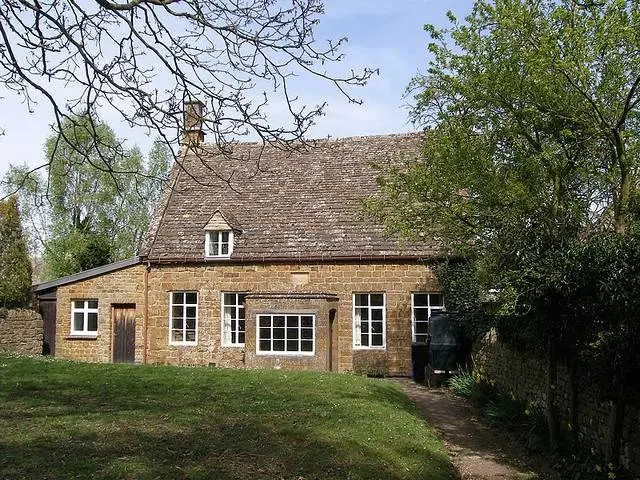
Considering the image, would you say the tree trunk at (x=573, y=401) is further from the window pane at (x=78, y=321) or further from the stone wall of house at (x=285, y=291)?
the window pane at (x=78, y=321)

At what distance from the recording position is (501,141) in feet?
39.6

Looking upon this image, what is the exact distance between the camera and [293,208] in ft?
76.6

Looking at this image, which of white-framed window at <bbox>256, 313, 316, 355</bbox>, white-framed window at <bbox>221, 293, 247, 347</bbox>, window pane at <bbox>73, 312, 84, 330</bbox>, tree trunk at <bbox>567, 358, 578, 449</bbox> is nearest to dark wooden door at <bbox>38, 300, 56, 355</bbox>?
window pane at <bbox>73, 312, 84, 330</bbox>

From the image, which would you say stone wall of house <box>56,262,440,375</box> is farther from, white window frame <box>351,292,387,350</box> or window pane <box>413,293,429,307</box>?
window pane <box>413,293,429,307</box>

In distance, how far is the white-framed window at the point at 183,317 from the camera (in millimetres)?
22750

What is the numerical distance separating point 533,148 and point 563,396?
4207 mm

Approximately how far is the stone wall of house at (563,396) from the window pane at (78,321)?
14.6 m

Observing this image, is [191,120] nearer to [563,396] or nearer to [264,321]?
[563,396]

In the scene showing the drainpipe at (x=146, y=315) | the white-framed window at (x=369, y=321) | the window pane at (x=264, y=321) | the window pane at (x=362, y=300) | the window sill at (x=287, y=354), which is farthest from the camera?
the drainpipe at (x=146, y=315)

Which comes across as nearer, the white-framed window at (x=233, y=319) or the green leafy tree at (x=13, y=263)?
the white-framed window at (x=233, y=319)

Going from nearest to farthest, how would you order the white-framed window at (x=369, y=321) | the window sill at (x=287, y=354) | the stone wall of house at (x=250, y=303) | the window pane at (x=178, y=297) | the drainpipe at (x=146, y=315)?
the window sill at (x=287, y=354), the stone wall of house at (x=250, y=303), the white-framed window at (x=369, y=321), the drainpipe at (x=146, y=315), the window pane at (x=178, y=297)

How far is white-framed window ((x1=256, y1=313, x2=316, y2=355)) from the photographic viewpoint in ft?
67.4

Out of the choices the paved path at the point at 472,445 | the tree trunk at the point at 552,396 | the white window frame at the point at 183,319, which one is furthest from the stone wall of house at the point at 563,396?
the white window frame at the point at 183,319

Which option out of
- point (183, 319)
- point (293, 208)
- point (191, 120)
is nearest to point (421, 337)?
point (293, 208)
